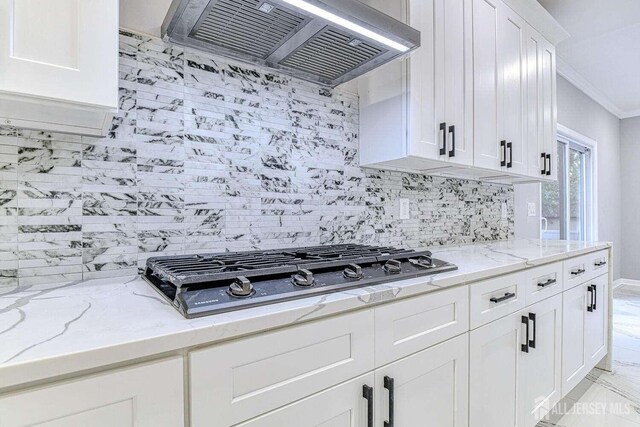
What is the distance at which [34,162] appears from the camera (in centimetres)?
104

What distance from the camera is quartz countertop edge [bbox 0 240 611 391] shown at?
21.2 inches

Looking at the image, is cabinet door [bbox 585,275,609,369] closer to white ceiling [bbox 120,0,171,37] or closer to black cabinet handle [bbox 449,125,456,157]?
black cabinet handle [bbox 449,125,456,157]

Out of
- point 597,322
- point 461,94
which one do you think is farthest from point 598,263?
point 461,94

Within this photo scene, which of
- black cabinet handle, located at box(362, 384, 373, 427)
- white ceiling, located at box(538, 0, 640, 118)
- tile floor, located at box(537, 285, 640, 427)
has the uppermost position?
white ceiling, located at box(538, 0, 640, 118)

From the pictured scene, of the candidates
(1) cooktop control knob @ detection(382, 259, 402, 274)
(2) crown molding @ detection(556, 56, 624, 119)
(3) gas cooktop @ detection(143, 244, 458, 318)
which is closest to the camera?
(3) gas cooktop @ detection(143, 244, 458, 318)

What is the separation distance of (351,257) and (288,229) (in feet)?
1.50

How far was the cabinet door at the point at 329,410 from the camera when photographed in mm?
767

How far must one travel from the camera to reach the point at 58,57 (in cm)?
79

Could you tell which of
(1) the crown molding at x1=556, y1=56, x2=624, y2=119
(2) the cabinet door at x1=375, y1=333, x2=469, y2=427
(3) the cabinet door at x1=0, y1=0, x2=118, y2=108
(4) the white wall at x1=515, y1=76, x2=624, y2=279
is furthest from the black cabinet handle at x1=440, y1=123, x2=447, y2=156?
(1) the crown molding at x1=556, y1=56, x2=624, y2=119

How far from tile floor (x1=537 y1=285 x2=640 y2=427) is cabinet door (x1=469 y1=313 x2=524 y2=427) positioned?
682mm

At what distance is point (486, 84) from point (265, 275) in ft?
5.82

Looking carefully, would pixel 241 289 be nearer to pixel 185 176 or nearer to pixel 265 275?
pixel 265 275

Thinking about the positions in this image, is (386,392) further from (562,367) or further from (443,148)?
(562,367)

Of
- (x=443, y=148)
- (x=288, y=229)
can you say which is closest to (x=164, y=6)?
(x=288, y=229)
